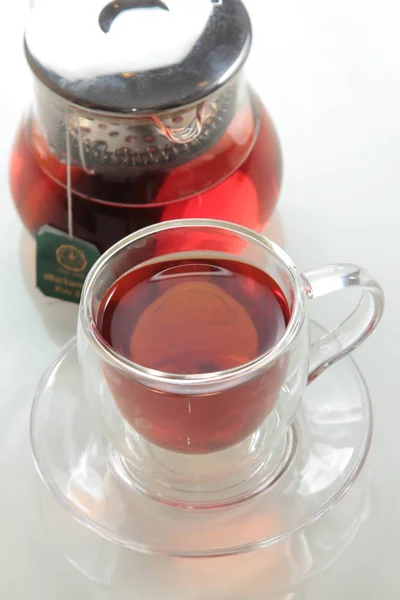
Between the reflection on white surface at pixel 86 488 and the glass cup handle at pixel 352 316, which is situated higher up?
the glass cup handle at pixel 352 316

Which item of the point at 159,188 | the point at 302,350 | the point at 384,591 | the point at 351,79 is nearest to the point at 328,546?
the point at 384,591

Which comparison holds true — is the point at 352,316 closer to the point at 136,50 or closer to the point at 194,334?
the point at 194,334

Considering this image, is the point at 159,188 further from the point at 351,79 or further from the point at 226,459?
the point at 351,79

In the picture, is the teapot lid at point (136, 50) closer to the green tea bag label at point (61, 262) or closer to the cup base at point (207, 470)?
the green tea bag label at point (61, 262)

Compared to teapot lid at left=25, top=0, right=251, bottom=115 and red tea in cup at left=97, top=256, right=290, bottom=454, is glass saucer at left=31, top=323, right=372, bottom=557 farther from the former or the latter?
teapot lid at left=25, top=0, right=251, bottom=115

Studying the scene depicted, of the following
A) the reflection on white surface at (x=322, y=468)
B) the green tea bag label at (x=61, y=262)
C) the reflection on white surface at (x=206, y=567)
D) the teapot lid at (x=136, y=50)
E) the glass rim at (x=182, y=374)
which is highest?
the teapot lid at (x=136, y=50)

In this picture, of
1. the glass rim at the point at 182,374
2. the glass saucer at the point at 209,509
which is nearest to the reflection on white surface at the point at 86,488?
the glass saucer at the point at 209,509

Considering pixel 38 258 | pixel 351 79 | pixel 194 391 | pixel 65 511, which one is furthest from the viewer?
pixel 351 79
